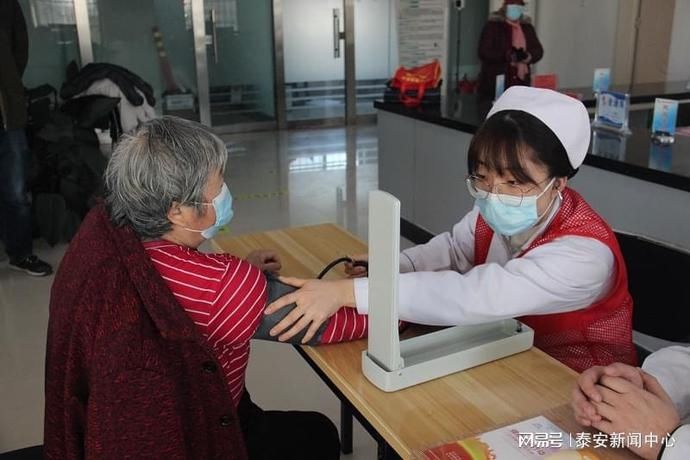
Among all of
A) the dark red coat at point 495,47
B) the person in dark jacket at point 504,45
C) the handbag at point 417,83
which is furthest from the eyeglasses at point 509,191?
the dark red coat at point 495,47

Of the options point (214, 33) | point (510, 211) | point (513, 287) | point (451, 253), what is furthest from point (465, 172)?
point (214, 33)

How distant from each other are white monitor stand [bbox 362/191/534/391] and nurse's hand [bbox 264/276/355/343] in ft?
0.44

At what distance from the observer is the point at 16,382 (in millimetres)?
2656

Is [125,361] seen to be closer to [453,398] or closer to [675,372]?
[453,398]

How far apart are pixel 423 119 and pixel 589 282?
2.60 metres

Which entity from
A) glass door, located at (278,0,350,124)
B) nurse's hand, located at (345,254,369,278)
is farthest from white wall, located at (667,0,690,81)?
nurse's hand, located at (345,254,369,278)

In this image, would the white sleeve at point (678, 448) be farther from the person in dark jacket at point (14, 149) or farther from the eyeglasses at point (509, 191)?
the person in dark jacket at point (14, 149)

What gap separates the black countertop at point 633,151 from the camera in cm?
239

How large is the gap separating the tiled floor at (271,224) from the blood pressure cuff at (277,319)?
107cm

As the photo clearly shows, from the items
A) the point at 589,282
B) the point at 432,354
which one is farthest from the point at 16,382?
the point at 589,282

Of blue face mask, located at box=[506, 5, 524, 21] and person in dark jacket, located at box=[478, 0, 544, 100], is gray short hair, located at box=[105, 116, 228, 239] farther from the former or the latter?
blue face mask, located at box=[506, 5, 524, 21]

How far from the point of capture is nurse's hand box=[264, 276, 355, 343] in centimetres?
126

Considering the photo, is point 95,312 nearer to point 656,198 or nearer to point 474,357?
point 474,357

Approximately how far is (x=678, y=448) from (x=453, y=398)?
33 cm
